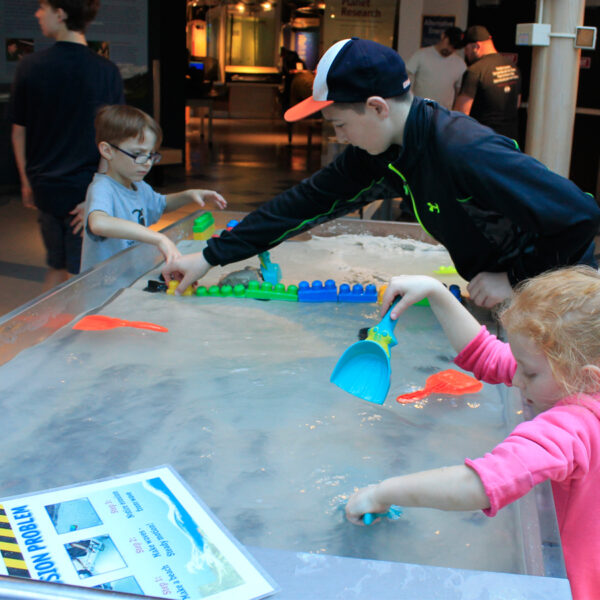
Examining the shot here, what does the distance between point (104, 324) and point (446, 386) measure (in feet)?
2.85

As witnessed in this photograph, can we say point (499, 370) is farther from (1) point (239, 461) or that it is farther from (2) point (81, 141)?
(2) point (81, 141)

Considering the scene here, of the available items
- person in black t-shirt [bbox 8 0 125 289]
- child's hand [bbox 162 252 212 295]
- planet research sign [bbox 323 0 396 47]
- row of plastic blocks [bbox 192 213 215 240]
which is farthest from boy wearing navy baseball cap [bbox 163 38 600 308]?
planet research sign [bbox 323 0 396 47]

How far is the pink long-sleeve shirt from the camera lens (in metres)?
0.89

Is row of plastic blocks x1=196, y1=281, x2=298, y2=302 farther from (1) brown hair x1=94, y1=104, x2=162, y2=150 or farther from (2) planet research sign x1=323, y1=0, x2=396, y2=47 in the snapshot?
(2) planet research sign x1=323, y1=0, x2=396, y2=47

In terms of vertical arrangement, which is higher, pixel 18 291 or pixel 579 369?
pixel 579 369

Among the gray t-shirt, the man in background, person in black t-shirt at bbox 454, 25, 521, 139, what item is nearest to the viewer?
the gray t-shirt

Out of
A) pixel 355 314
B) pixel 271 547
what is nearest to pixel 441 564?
pixel 271 547

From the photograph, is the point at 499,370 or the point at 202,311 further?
the point at 202,311

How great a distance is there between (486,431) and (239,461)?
0.48 metres

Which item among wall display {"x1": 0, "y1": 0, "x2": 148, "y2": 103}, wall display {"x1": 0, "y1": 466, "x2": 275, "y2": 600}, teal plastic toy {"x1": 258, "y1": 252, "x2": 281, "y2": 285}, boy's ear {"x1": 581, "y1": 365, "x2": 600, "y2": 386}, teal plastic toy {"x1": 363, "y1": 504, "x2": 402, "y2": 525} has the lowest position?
teal plastic toy {"x1": 363, "y1": 504, "x2": 402, "y2": 525}

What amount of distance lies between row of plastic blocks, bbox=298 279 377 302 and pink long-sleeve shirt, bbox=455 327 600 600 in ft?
3.48

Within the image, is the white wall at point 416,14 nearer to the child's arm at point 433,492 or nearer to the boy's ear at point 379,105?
the boy's ear at point 379,105

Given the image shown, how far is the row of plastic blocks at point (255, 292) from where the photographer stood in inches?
82.6

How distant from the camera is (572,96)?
2725mm
